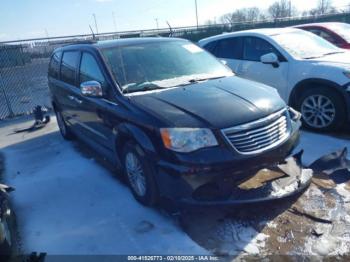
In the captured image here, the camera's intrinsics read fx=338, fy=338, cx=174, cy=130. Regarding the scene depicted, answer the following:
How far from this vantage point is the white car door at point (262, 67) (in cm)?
602

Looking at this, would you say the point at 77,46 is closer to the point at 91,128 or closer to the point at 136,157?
the point at 91,128

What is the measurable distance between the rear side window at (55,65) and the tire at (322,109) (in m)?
4.17

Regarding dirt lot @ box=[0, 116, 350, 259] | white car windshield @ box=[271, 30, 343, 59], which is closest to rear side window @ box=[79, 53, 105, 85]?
dirt lot @ box=[0, 116, 350, 259]

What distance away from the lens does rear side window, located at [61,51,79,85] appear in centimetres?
498

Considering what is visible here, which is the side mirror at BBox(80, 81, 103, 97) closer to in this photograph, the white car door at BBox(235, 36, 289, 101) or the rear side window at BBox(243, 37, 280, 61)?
the white car door at BBox(235, 36, 289, 101)

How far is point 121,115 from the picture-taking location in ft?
11.8

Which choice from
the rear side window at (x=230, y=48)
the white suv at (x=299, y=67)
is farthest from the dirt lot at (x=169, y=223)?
the rear side window at (x=230, y=48)

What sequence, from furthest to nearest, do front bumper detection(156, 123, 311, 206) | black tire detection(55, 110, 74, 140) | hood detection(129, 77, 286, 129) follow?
black tire detection(55, 110, 74, 140), hood detection(129, 77, 286, 129), front bumper detection(156, 123, 311, 206)

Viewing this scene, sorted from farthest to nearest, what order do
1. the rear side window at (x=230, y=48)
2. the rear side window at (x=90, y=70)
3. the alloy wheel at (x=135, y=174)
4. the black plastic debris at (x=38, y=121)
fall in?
1. the black plastic debris at (x=38, y=121)
2. the rear side window at (x=230, y=48)
3. the rear side window at (x=90, y=70)
4. the alloy wheel at (x=135, y=174)

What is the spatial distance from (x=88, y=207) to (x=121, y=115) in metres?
1.14

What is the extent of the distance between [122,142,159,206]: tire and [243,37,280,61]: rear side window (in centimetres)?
381

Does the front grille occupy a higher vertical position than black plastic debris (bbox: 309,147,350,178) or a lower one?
higher

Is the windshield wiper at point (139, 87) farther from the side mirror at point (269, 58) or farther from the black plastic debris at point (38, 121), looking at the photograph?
the black plastic debris at point (38, 121)

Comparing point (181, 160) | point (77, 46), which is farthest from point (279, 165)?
point (77, 46)
